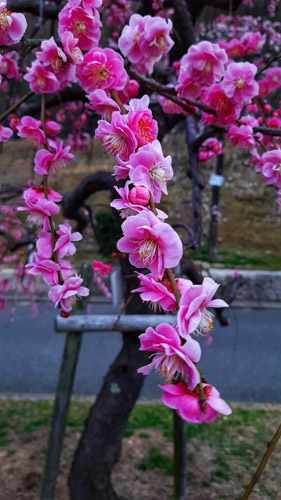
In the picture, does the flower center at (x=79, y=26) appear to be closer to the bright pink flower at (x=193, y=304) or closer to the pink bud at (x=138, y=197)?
the pink bud at (x=138, y=197)

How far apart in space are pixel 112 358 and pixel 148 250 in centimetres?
407

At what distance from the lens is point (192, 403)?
446 mm

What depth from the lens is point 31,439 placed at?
2.70 metres

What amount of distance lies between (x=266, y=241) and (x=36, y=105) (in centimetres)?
615

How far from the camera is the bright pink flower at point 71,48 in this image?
81cm

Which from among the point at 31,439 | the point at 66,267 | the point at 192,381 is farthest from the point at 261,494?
the point at 192,381

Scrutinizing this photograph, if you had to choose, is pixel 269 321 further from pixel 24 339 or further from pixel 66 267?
pixel 66 267

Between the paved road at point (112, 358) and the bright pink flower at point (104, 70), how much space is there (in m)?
3.17

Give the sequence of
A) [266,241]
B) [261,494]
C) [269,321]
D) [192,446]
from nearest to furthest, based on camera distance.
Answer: [261,494] → [192,446] → [269,321] → [266,241]

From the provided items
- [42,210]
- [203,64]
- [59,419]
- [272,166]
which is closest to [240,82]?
[203,64]

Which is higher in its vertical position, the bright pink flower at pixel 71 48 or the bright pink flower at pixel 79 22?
the bright pink flower at pixel 79 22

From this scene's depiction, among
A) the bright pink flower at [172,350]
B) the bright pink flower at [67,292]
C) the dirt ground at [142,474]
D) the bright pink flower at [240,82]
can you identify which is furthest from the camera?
the dirt ground at [142,474]

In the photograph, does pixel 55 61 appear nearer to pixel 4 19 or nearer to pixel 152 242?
pixel 4 19

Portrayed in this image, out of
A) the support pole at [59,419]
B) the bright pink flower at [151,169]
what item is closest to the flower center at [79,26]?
the bright pink flower at [151,169]
